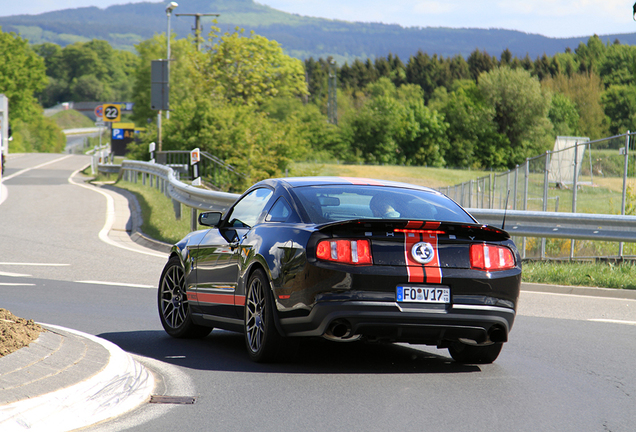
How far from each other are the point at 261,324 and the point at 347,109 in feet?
349

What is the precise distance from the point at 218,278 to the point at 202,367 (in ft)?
3.27

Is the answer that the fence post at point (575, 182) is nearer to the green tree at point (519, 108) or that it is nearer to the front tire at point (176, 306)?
the front tire at point (176, 306)

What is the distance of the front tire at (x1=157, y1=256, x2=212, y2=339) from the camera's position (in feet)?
25.8

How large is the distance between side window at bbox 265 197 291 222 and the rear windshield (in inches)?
5.4

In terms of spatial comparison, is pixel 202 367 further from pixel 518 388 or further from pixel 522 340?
pixel 522 340

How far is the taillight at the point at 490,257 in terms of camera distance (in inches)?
247

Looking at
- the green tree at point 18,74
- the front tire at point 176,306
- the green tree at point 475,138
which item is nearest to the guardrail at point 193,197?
the front tire at point 176,306

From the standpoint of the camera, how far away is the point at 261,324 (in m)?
6.55

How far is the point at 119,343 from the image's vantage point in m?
7.38

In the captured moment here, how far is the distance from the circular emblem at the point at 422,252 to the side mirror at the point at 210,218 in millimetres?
2060

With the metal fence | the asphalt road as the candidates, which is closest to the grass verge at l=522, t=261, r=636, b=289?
the asphalt road

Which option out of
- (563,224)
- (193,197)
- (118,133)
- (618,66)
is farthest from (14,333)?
(618,66)

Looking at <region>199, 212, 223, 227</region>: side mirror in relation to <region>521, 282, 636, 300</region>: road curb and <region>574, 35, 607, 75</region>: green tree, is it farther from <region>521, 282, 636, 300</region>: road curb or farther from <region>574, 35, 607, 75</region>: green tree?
<region>574, 35, 607, 75</region>: green tree

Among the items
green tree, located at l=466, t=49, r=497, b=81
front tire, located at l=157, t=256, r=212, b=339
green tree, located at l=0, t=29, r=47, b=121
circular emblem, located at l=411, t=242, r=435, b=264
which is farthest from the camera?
green tree, located at l=466, t=49, r=497, b=81
